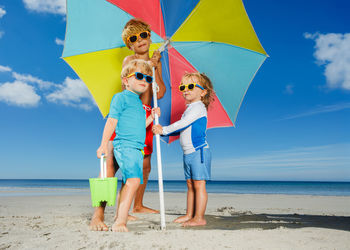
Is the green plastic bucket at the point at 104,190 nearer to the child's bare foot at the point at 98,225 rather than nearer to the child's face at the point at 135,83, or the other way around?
the child's bare foot at the point at 98,225

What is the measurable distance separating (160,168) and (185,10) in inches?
79.4

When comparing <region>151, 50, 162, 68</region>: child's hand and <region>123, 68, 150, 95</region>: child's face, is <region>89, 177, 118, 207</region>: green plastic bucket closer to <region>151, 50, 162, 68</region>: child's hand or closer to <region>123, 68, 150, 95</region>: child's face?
<region>123, 68, 150, 95</region>: child's face

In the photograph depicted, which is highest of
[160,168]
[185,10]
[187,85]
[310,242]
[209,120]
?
[185,10]

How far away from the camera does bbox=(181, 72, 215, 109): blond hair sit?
3.61 meters

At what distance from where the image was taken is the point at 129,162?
276 cm

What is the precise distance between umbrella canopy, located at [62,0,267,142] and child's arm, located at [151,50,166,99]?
0.27m

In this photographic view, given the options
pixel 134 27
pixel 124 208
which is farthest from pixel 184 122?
pixel 134 27

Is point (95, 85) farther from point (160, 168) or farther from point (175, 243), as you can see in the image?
point (175, 243)

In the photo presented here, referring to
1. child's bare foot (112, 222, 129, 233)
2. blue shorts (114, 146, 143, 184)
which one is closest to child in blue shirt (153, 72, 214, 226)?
blue shorts (114, 146, 143, 184)

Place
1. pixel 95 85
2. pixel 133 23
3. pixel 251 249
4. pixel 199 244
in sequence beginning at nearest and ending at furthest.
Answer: pixel 251 249 < pixel 199 244 < pixel 133 23 < pixel 95 85

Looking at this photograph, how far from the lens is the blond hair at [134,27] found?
11.3ft

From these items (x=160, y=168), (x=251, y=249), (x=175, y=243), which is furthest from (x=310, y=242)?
(x=160, y=168)

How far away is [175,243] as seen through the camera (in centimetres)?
224

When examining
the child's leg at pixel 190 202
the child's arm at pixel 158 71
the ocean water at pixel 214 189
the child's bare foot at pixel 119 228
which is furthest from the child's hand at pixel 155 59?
the ocean water at pixel 214 189
